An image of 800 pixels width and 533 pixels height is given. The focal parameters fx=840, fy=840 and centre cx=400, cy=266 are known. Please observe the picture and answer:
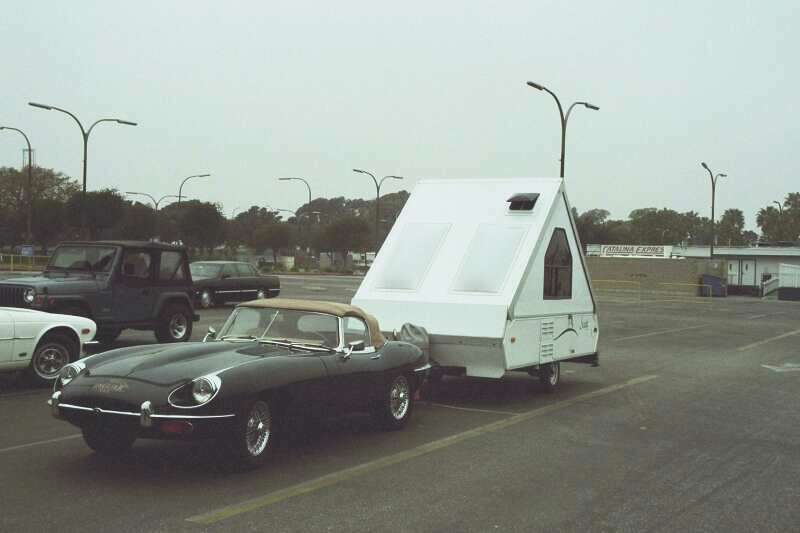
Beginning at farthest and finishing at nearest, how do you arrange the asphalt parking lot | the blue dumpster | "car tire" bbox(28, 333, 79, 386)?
the blue dumpster, "car tire" bbox(28, 333, 79, 386), the asphalt parking lot

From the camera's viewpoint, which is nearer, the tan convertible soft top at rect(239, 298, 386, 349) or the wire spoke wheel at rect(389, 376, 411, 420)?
the tan convertible soft top at rect(239, 298, 386, 349)

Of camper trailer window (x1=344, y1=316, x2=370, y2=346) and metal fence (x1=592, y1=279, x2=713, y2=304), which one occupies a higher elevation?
camper trailer window (x1=344, y1=316, x2=370, y2=346)

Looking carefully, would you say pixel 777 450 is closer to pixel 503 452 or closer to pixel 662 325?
pixel 503 452

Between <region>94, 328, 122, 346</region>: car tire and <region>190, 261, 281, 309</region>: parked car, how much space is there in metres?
11.2

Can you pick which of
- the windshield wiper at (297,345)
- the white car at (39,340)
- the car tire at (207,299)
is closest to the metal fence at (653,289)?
the car tire at (207,299)

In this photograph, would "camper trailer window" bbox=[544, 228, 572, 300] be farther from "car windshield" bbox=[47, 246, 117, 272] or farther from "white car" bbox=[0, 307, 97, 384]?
"car windshield" bbox=[47, 246, 117, 272]

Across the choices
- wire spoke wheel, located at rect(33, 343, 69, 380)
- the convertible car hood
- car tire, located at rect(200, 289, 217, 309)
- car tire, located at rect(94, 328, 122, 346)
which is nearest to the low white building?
car tire, located at rect(200, 289, 217, 309)

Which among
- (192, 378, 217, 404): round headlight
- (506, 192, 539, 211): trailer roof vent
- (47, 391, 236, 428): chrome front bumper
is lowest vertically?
(47, 391, 236, 428): chrome front bumper

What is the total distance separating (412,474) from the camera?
6.70 metres

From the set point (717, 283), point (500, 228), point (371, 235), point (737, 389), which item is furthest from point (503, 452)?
point (371, 235)

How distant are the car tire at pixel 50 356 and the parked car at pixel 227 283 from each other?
16610 mm

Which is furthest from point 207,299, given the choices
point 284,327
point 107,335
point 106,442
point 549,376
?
point 106,442

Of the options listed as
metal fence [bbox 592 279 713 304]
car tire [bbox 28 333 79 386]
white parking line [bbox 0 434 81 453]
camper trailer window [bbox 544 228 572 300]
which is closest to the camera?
white parking line [bbox 0 434 81 453]

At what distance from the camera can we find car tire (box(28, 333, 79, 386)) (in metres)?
10.9
